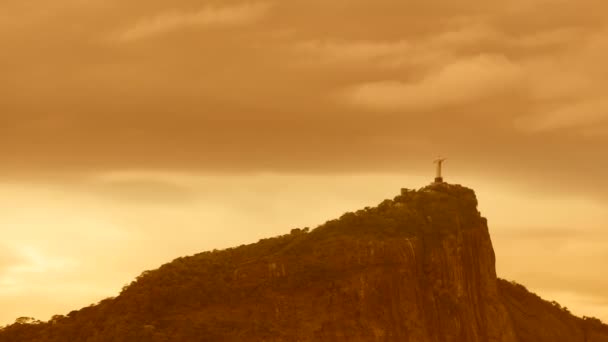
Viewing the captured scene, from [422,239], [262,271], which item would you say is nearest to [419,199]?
[422,239]

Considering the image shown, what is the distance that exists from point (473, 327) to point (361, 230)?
10054mm

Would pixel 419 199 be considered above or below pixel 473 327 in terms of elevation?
above

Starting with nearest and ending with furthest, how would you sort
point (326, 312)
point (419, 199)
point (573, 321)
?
point (326, 312) < point (419, 199) < point (573, 321)

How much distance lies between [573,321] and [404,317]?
30955mm

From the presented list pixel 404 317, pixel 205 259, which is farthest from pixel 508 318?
pixel 205 259

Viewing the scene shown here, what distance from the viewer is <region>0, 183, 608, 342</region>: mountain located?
131625 mm

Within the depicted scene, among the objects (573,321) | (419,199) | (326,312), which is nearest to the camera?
(326,312)

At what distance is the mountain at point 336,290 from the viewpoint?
132 meters

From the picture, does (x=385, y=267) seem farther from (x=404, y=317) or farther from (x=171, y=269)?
(x=171, y=269)

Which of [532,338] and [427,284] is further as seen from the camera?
[532,338]

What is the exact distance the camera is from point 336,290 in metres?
134

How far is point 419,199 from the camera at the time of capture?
145 metres

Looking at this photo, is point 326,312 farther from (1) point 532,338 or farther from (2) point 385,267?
(1) point 532,338

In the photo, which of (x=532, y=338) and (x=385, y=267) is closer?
(x=385, y=267)
